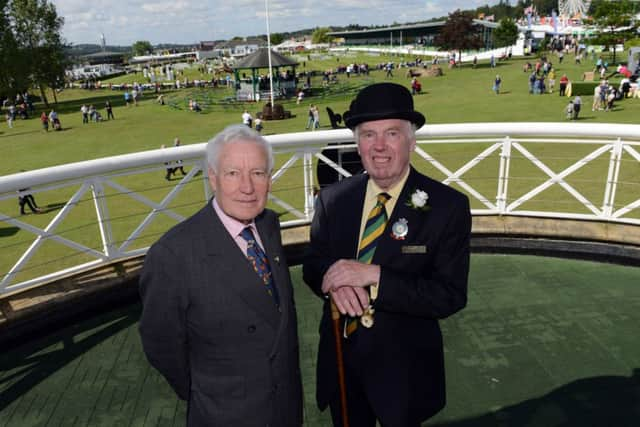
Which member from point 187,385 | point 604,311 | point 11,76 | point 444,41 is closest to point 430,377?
point 187,385

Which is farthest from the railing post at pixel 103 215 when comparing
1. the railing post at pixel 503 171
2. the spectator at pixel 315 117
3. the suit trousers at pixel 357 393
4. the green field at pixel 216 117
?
the spectator at pixel 315 117

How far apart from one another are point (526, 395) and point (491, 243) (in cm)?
286

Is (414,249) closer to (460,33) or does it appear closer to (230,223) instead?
(230,223)

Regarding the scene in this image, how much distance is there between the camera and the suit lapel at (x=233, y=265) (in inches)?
81.4

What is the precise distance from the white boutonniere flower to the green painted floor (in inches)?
84.3

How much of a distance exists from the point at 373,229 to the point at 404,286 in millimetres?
359

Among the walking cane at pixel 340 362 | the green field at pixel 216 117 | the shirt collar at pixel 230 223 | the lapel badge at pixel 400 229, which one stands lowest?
the green field at pixel 216 117

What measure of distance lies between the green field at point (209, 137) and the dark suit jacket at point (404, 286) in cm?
334

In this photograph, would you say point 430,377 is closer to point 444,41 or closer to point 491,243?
point 491,243

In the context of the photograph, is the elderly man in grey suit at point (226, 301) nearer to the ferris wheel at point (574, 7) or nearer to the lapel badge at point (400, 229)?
the lapel badge at point (400, 229)

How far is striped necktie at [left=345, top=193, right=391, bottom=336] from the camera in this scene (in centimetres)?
227

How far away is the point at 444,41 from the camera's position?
60000 millimetres

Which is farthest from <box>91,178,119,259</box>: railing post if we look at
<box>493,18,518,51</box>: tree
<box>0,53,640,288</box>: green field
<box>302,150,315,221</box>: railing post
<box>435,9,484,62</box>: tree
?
<box>493,18,518,51</box>: tree

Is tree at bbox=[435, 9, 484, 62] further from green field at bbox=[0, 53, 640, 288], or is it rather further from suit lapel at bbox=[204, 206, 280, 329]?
suit lapel at bbox=[204, 206, 280, 329]
